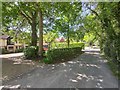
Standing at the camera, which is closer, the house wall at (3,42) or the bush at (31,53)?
the bush at (31,53)

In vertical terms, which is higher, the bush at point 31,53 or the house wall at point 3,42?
the house wall at point 3,42

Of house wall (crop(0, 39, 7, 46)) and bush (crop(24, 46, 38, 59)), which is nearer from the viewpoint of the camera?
bush (crop(24, 46, 38, 59))

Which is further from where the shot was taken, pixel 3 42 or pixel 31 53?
pixel 3 42

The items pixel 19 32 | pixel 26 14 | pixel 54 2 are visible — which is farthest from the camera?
pixel 19 32

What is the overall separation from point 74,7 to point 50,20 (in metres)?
11.1

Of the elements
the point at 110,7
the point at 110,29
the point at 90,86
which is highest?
the point at 110,7

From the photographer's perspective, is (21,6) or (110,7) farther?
(21,6)

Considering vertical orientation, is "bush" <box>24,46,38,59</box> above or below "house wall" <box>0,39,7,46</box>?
below

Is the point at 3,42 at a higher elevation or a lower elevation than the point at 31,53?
higher

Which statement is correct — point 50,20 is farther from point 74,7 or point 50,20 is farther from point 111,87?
point 111,87

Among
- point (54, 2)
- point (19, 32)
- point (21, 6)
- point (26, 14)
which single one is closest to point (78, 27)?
point (19, 32)

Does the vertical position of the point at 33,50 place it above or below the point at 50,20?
below

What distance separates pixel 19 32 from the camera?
3331 centimetres

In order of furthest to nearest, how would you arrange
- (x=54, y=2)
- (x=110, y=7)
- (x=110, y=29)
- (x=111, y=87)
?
(x=110, y=29) → (x=54, y=2) → (x=110, y=7) → (x=111, y=87)
